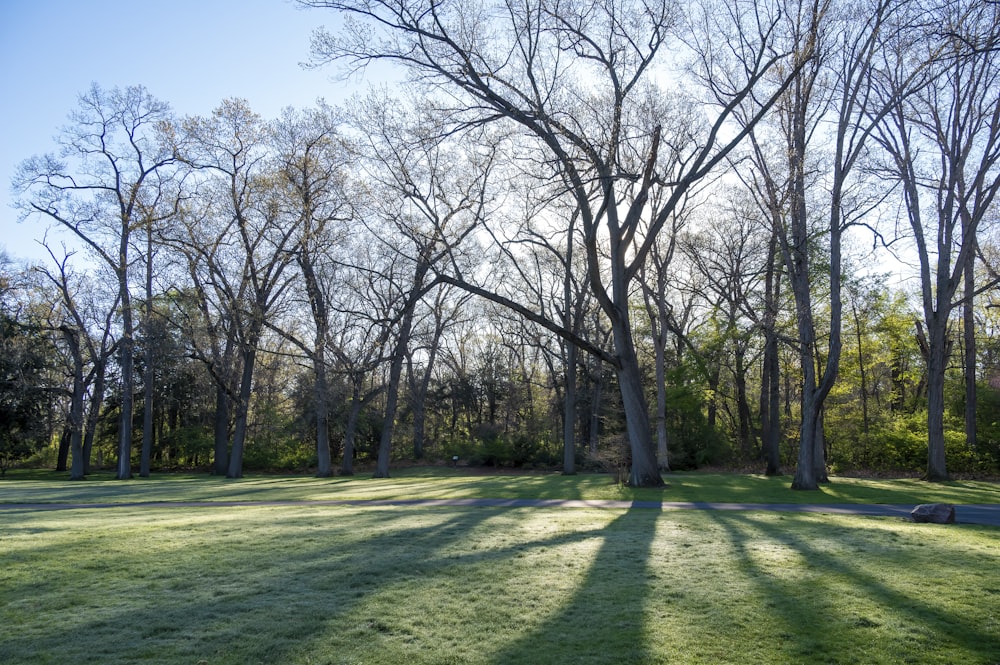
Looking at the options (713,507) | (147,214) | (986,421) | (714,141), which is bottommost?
(713,507)

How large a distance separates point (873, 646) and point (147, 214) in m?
32.8

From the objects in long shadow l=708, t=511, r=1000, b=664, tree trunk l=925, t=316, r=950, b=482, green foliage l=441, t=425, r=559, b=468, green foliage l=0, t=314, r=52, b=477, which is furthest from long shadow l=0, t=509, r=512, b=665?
green foliage l=0, t=314, r=52, b=477

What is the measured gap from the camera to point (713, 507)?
1371cm

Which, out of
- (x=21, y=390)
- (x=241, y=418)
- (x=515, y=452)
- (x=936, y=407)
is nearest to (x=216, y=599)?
(x=936, y=407)

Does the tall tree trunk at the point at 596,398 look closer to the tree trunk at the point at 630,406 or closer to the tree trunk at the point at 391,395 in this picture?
the tree trunk at the point at 391,395

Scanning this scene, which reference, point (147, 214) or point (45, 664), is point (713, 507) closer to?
point (45, 664)

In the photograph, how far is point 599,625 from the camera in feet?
17.3

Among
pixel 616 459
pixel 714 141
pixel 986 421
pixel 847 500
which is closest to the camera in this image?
pixel 847 500

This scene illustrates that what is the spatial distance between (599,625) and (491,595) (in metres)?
1.18

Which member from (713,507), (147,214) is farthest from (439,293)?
(713,507)

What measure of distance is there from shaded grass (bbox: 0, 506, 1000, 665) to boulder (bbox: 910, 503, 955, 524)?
128 centimetres

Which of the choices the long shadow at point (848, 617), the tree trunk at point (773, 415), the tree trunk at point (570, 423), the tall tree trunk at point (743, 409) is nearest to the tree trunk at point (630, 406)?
the tree trunk at point (773, 415)

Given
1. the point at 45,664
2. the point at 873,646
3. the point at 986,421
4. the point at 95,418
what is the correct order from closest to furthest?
the point at 45,664, the point at 873,646, the point at 986,421, the point at 95,418

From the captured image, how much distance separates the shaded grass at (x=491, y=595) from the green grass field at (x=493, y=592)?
0.07ft
